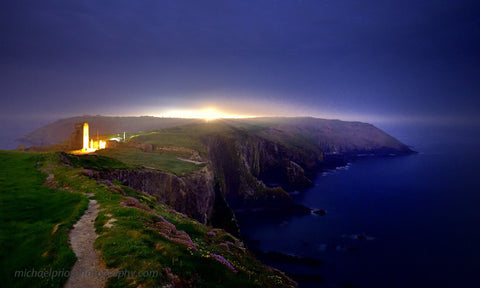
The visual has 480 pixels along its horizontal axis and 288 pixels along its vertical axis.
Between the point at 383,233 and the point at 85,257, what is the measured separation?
8681cm

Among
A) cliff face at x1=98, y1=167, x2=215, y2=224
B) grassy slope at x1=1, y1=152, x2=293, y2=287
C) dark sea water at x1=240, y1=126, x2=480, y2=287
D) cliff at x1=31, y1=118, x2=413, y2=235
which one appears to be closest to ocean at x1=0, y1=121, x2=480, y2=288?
dark sea water at x1=240, y1=126, x2=480, y2=287

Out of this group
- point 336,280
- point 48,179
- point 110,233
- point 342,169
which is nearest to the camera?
point 110,233

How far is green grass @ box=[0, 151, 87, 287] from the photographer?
10.1 metres

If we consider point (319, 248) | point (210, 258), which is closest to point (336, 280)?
point (319, 248)

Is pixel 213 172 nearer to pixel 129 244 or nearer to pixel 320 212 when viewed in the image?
pixel 320 212

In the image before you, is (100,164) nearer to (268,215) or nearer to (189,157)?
(189,157)

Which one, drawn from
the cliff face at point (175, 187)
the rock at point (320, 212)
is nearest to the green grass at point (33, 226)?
the cliff face at point (175, 187)

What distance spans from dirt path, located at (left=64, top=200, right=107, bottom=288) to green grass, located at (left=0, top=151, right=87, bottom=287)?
36 centimetres

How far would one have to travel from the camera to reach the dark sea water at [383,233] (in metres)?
53.0

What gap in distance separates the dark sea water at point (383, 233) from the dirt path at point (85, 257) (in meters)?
48.7

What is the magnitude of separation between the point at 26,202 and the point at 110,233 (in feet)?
33.2

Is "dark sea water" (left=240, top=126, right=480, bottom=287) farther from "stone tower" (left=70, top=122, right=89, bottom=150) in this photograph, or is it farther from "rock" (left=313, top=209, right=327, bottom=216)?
"stone tower" (left=70, top=122, right=89, bottom=150)

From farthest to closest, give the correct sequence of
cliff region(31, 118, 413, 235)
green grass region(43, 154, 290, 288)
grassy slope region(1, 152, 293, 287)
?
cliff region(31, 118, 413, 235) → grassy slope region(1, 152, 293, 287) → green grass region(43, 154, 290, 288)

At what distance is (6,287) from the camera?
8.96m
